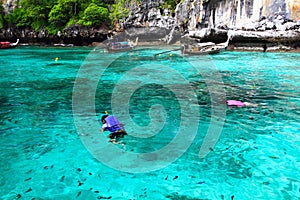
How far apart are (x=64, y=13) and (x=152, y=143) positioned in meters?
48.5

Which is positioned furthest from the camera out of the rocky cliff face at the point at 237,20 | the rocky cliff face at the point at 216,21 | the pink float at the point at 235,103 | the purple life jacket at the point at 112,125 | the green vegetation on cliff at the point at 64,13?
the green vegetation on cliff at the point at 64,13

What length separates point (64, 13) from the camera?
49.5 m

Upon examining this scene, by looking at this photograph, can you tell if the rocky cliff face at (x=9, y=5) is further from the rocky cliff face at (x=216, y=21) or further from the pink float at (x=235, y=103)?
the pink float at (x=235, y=103)

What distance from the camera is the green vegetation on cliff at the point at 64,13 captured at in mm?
47250

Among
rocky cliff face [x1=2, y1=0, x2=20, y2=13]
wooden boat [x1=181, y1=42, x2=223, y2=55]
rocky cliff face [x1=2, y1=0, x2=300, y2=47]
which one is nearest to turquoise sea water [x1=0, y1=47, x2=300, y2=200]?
wooden boat [x1=181, y1=42, x2=223, y2=55]

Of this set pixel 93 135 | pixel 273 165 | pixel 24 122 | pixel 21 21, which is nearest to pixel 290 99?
pixel 273 165

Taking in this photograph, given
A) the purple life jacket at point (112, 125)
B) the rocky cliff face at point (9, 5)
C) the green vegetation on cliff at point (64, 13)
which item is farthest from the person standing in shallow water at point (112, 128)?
the rocky cliff face at point (9, 5)

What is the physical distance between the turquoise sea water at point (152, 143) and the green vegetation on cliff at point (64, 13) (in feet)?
120

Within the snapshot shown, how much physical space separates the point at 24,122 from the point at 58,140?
1998 millimetres

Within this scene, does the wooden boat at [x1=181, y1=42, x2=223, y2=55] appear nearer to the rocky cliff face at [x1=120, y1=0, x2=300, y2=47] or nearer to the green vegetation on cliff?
the rocky cliff face at [x1=120, y1=0, x2=300, y2=47]

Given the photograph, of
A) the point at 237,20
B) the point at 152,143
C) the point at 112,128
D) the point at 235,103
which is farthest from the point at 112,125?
the point at 237,20

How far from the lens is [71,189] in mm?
4898

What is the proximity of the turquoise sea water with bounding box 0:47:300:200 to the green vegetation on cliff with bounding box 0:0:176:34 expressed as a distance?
36.5 m

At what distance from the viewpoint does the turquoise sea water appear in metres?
4.94
